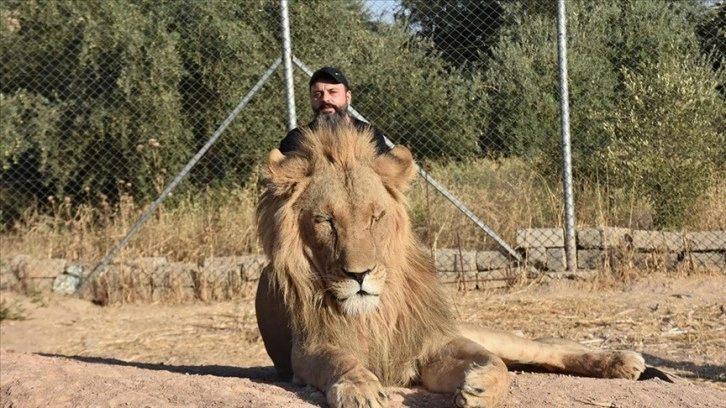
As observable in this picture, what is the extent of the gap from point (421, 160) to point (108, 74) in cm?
409

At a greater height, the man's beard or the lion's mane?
the man's beard

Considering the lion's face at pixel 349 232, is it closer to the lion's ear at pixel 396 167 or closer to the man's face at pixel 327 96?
the lion's ear at pixel 396 167

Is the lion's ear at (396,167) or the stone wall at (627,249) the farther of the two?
the stone wall at (627,249)

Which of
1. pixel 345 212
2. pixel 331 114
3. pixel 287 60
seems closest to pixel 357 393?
pixel 345 212

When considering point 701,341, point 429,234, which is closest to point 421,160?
point 429,234

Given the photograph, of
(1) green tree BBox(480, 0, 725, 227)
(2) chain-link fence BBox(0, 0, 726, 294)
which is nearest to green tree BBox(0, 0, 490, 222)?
(2) chain-link fence BBox(0, 0, 726, 294)

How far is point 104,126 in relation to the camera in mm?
11383

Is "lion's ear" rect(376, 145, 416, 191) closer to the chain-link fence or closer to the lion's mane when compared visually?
the lion's mane

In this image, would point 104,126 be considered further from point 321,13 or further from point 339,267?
point 339,267

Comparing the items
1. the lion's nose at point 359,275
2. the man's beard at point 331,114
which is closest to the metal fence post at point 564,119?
the man's beard at point 331,114

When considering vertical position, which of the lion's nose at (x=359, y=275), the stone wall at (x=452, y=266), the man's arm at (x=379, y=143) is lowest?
the stone wall at (x=452, y=266)

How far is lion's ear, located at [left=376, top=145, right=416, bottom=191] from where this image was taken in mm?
4391

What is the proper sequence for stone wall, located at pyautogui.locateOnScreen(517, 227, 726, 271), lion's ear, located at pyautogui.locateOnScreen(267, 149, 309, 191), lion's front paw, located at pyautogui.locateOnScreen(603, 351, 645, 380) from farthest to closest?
stone wall, located at pyautogui.locateOnScreen(517, 227, 726, 271), lion's front paw, located at pyautogui.locateOnScreen(603, 351, 645, 380), lion's ear, located at pyautogui.locateOnScreen(267, 149, 309, 191)

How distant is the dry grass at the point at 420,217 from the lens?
949cm
